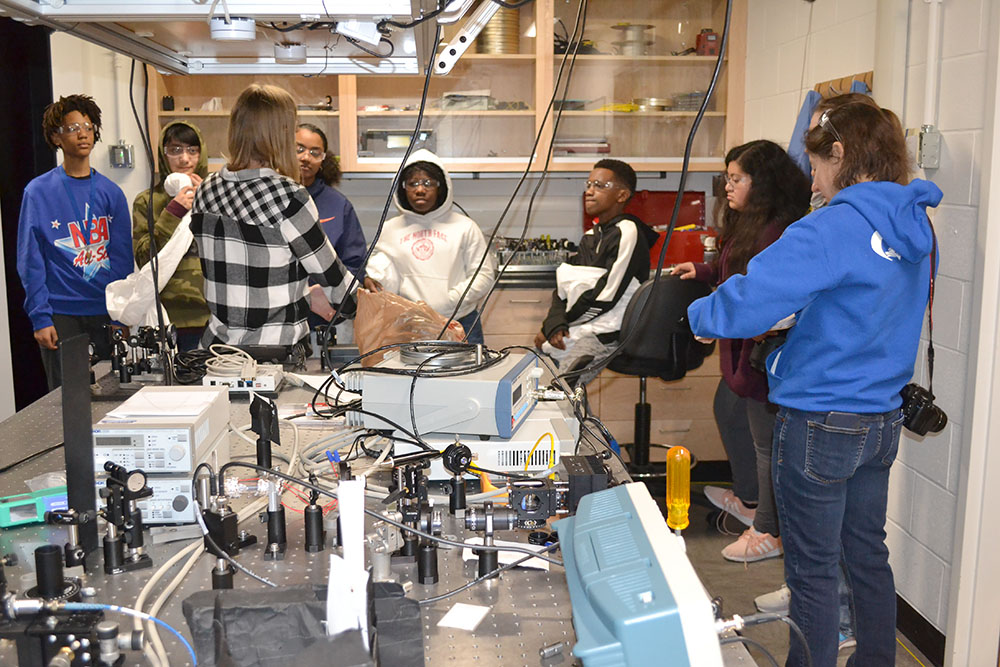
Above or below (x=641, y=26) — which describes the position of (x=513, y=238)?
below

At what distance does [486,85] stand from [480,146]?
1.03 ft

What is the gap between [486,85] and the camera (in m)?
4.50

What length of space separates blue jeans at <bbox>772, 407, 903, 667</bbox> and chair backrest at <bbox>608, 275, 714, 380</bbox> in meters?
1.30

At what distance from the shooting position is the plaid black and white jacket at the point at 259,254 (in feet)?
7.77

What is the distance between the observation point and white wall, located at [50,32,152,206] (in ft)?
13.4

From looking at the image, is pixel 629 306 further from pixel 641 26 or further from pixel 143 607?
pixel 143 607

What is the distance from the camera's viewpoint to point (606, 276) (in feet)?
11.4

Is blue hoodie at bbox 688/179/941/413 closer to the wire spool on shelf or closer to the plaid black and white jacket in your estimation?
the plaid black and white jacket

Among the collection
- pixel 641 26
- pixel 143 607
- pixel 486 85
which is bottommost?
pixel 143 607

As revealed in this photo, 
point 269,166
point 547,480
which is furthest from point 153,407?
point 269,166

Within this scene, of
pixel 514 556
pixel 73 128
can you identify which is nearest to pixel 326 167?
pixel 73 128

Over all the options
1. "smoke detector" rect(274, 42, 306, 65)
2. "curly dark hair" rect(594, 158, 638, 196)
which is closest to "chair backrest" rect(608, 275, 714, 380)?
"curly dark hair" rect(594, 158, 638, 196)

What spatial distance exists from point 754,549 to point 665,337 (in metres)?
0.85

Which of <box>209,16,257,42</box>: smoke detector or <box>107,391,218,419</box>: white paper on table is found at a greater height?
<box>209,16,257,42</box>: smoke detector
